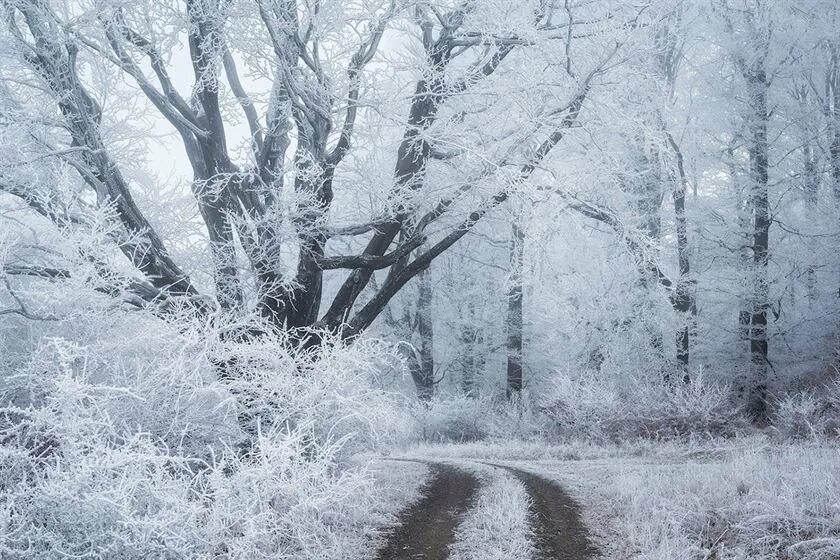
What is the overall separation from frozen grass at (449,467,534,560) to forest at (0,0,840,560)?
4 centimetres

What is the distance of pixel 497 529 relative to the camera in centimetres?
683

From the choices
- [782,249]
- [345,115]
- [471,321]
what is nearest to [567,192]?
[345,115]

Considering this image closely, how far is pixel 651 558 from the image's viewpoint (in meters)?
5.71

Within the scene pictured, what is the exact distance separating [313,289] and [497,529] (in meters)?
4.52

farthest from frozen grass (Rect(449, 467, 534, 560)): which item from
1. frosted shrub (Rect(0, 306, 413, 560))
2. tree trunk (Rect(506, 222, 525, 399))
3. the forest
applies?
tree trunk (Rect(506, 222, 525, 399))

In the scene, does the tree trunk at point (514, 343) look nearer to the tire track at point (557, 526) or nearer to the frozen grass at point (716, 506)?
the frozen grass at point (716, 506)

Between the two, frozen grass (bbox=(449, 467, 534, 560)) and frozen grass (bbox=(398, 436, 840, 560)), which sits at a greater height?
frozen grass (bbox=(398, 436, 840, 560))

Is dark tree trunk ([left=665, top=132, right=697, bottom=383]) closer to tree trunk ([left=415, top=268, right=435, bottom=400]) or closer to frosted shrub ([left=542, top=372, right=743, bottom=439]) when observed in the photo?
frosted shrub ([left=542, top=372, right=743, bottom=439])

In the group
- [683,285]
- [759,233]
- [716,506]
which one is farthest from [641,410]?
[716,506]

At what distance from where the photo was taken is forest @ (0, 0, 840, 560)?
566 cm

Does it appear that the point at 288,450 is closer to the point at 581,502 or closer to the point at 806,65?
the point at 581,502

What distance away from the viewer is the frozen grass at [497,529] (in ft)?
20.1

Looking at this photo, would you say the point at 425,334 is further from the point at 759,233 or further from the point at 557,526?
the point at 557,526

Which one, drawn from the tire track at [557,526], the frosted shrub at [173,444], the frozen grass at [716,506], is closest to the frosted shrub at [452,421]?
the frozen grass at [716,506]
